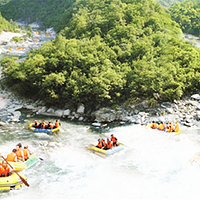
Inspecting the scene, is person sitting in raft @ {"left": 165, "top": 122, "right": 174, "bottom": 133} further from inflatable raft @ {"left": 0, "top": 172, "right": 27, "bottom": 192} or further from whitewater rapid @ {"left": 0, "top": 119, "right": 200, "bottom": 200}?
inflatable raft @ {"left": 0, "top": 172, "right": 27, "bottom": 192}

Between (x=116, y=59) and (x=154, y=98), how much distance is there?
797 centimetres

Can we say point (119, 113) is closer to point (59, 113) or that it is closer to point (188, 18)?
point (59, 113)

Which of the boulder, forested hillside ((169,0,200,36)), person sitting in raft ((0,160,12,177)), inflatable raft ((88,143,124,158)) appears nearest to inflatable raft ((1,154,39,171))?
person sitting in raft ((0,160,12,177))

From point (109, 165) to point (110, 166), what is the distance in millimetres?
149

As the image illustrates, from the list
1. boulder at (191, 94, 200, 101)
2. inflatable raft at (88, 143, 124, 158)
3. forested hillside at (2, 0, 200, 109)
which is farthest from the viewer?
boulder at (191, 94, 200, 101)

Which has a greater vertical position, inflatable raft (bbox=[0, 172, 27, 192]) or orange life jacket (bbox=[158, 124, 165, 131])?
inflatable raft (bbox=[0, 172, 27, 192])

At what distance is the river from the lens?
15859mm

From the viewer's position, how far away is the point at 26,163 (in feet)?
59.1

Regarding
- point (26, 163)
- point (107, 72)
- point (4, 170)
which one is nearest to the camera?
point (4, 170)

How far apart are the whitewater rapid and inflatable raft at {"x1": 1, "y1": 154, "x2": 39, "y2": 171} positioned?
42 cm

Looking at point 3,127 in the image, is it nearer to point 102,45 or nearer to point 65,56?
point 65,56

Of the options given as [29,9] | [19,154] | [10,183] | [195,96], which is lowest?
[10,183]

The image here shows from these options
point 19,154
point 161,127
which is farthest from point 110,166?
point 161,127

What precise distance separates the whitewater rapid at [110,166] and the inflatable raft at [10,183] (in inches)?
14.3
